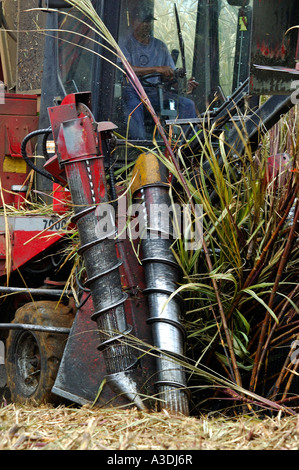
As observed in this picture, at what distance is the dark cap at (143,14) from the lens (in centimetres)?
457

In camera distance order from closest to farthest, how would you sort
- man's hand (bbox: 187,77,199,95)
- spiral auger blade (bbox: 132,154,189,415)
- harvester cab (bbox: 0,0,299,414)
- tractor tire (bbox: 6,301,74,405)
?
spiral auger blade (bbox: 132,154,189,415) → harvester cab (bbox: 0,0,299,414) → tractor tire (bbox: 6,301,74,405) → man's hand (bbox: 187,77,199,95)

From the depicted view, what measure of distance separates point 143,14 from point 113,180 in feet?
4.52

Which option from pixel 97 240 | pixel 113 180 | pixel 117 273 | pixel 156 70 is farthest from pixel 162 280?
pixel 156 70

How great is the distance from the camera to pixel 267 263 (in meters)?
3.53

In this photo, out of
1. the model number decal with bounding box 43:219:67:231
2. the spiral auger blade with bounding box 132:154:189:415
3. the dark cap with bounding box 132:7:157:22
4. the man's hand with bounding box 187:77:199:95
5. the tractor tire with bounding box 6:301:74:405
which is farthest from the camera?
the man's hand with bounding box 187:77:199:95

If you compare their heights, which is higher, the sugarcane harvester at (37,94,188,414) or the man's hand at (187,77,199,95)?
the man's hand at (187,77,199,95)

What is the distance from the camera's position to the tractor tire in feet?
13.2

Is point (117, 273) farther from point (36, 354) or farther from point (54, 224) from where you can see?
point (36, 354)

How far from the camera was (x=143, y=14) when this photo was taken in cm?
461

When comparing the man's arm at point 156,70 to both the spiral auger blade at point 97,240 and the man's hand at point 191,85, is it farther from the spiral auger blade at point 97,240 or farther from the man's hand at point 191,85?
the spiral auger blade at point 97,240

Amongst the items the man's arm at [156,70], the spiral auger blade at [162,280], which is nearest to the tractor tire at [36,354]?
the spiral auger blade at [162,280]

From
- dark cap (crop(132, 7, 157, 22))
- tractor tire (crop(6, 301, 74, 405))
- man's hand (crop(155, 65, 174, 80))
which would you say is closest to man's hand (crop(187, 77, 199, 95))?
man's hand (crop(155, 65, 174, 80))

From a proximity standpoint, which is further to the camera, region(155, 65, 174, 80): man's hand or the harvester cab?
region(155, 65, 174, 80): man's hand

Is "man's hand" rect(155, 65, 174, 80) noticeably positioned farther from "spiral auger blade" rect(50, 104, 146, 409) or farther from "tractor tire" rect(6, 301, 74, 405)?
"tractor tire" rect(6, 301, 74, 405)
